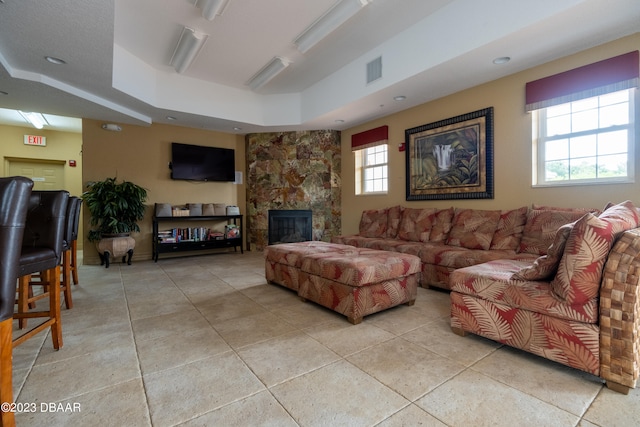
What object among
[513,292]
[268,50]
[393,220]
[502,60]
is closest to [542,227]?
[513,292]

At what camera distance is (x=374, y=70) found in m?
3.81

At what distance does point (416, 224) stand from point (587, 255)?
8.56 feet

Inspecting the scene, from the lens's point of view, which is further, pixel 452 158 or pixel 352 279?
pixel 452 158

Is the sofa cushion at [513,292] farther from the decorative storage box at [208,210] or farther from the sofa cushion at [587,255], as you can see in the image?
the decorative storage box at [208,210]

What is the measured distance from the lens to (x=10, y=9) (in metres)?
2.35

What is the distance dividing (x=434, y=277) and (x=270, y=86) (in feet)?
13.4

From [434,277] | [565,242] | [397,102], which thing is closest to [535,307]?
[565,242]

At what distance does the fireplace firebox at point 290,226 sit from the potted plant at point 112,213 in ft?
7.83

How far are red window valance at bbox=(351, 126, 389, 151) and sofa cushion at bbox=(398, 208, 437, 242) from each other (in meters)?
1.45

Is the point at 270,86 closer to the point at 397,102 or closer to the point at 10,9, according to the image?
the point at 397,102

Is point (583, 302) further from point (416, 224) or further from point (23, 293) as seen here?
point (23, 293)

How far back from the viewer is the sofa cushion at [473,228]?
3291 mm

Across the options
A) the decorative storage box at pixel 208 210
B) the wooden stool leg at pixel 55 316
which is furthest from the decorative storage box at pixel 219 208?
the wooden stool leg at pixel 55 316

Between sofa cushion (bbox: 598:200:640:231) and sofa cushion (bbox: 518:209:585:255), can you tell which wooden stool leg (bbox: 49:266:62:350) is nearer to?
sofa cushion (bbox: 598:200:640:231)
